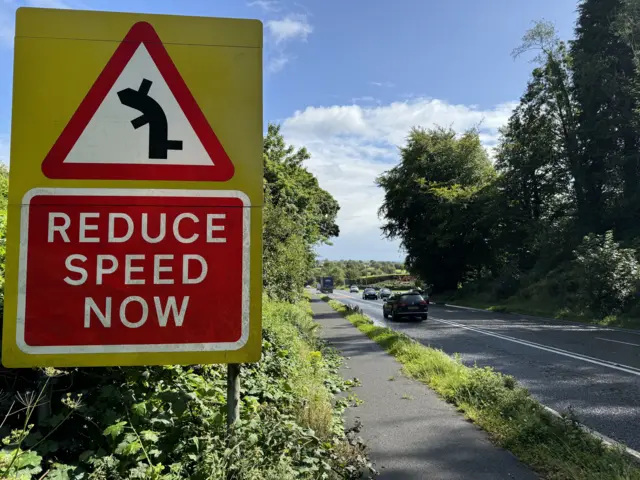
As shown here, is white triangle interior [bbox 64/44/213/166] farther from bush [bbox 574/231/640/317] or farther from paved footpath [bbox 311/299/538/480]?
bush [bbox 574/231/640/317]

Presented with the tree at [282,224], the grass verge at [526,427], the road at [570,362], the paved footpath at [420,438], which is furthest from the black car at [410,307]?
the paved footpath at [420,438]

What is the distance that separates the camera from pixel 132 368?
2941 millimetres

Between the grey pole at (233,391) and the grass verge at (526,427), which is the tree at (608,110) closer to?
the grass verge at (526,427)

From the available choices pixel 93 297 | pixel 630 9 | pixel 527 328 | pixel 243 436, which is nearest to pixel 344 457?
pixel 243 436

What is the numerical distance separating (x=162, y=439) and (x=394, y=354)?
851cm

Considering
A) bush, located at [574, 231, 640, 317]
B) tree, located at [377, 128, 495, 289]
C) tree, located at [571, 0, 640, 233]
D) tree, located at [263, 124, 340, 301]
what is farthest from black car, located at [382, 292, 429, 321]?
tree, located at [377, 128, 495, 289]

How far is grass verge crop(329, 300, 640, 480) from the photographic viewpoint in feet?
12.8

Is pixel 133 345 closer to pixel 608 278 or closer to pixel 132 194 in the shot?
pixel 132 194

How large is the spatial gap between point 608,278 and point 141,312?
23.9m

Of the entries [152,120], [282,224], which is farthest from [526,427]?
[282,224]

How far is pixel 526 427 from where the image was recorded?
16.0 ft

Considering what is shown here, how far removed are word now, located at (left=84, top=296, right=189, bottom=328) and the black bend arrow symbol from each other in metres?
0.73

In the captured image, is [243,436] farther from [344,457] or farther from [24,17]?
[24,17]

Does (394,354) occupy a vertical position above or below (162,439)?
below
